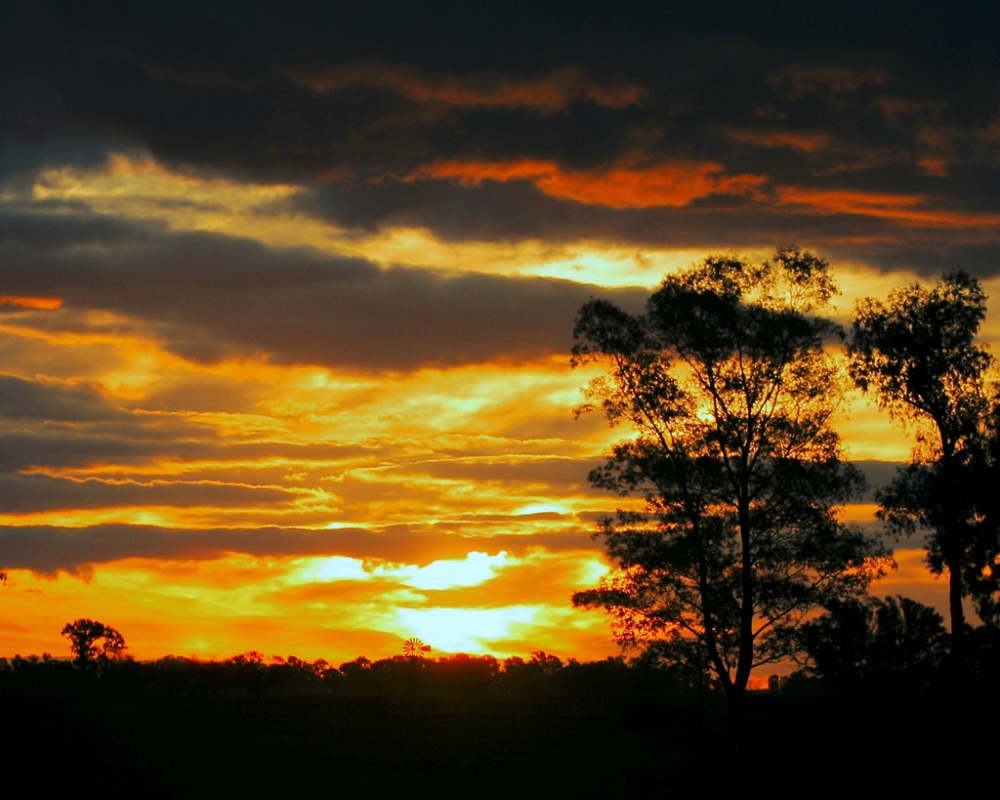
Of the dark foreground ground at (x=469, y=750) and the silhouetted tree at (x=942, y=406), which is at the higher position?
the silhouetted tree at (x=942, y=406)

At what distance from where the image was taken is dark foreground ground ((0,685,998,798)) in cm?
2961

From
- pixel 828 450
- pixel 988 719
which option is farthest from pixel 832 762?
pixel 828 450

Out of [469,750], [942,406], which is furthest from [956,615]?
[469,750]

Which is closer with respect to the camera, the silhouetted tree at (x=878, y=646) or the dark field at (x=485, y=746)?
the dark field at (x=485, y=746)

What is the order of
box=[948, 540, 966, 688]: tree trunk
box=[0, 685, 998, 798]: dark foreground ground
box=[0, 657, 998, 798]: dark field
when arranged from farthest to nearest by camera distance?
box=[948, 540, 966, 688]: tree trunk, box=[0, 657, 998, 798]: dark field, box=[0, 685, 998, 798]: dark foreground ground

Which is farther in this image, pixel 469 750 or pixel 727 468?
pixel 469 750

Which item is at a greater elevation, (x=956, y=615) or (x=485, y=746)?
(x=956, y=615)

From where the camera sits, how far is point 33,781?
40250 millimetres

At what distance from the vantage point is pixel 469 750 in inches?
2270

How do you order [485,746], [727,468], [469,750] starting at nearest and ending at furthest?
[727,468] < [469,750] < [485,746]

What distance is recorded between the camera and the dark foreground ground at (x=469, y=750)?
2961 centimetres

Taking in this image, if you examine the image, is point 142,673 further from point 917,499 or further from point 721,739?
point 917,499

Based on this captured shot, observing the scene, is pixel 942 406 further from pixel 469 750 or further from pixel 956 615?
pixel 469 750

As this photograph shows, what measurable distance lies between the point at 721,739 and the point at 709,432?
16850 millimetres
